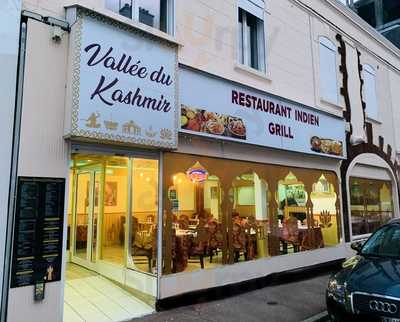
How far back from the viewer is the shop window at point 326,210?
32.6ft

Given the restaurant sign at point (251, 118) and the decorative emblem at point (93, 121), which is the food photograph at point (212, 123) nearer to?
the restaurant sign at point (251, 118)

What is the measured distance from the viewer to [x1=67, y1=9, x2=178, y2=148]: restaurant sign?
200 inches

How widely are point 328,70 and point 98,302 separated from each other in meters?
8.91

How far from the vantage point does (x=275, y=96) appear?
8.43m

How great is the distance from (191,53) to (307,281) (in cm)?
577

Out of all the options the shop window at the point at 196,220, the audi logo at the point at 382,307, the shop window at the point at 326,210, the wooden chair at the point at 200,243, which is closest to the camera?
the audi logo at the point at 382,307

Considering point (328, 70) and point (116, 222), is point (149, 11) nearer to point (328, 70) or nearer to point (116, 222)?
point (116, 222)

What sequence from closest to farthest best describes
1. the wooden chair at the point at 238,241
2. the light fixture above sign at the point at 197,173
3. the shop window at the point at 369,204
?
the light fixture above sign at the point at 197,173
the wooden chair at the point at 238,241
the shop window at the point at 369,204

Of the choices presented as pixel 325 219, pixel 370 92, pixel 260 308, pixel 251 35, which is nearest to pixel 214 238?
pixel 260 308

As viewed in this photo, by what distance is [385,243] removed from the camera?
5516 mm

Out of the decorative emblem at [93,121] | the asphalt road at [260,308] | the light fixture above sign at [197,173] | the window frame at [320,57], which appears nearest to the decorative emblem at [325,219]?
the asphalt road at [260,308]

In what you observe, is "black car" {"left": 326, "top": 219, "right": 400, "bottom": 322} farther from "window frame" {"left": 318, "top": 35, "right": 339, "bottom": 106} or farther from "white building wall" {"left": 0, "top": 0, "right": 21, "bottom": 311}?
"window frame" {"left": 318, "top": 35, "right": 339, "bottom": 106}

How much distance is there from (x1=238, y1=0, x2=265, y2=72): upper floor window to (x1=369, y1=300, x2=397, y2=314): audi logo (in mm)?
5774

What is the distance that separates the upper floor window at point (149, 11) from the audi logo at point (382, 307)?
17.8ft
